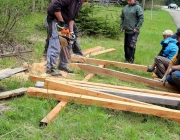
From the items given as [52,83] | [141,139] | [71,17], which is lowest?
[141,139]

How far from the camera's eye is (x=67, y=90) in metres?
4.42

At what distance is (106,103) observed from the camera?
4039 millimetres

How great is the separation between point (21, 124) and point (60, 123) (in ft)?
1.51

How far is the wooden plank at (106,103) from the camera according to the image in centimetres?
390

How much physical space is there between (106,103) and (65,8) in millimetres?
2290

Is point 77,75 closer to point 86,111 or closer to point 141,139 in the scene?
point 86,111

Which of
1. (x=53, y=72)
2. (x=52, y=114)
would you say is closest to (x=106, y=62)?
(x=53, y=72)

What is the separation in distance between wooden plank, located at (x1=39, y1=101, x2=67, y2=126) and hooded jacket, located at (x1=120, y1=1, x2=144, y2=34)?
3.87m

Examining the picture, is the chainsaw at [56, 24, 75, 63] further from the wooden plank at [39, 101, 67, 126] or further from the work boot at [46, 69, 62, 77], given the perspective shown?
the wooden plank at [39, 101, 67, 126]

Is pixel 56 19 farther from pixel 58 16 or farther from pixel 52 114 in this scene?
pixel 52 114

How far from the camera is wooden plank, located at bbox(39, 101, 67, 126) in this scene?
11.6 ft

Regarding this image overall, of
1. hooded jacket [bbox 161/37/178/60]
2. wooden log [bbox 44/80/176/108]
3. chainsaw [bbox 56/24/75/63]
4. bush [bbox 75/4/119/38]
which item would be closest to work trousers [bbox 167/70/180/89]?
hooded jacket [bbox 161/37/178/60]

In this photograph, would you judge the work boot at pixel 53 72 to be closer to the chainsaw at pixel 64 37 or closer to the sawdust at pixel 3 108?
the chainsaw at pixel 64 37

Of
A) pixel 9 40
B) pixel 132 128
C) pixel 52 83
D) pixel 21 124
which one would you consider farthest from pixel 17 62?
pixel 132 128
